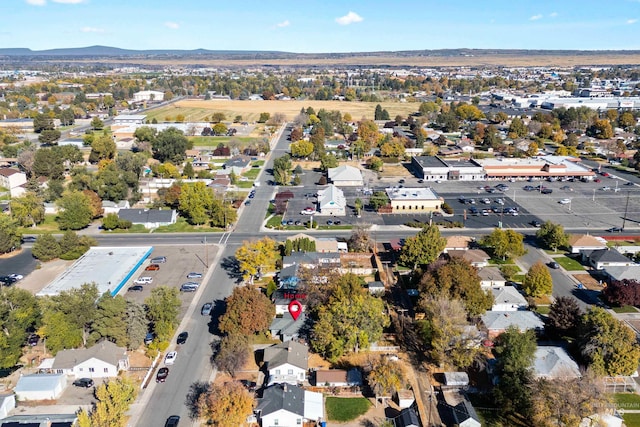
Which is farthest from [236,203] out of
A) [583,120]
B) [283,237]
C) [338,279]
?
[583,120]

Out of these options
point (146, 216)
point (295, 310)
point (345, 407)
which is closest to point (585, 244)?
point (295, 310)

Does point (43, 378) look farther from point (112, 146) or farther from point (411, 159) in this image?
point (411, 159)

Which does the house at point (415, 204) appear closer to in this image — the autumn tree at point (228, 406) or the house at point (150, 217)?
the house at point (150, 217)

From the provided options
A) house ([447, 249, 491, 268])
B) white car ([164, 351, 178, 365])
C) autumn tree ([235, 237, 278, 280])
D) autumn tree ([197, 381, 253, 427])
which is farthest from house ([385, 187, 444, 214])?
autumn tree ([197, 381, 253, 427])

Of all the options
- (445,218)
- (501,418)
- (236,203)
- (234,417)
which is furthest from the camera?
(236,203)

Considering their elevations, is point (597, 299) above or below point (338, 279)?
below

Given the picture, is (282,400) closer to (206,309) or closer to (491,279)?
(206,309)

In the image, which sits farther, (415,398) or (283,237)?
(283,237)
